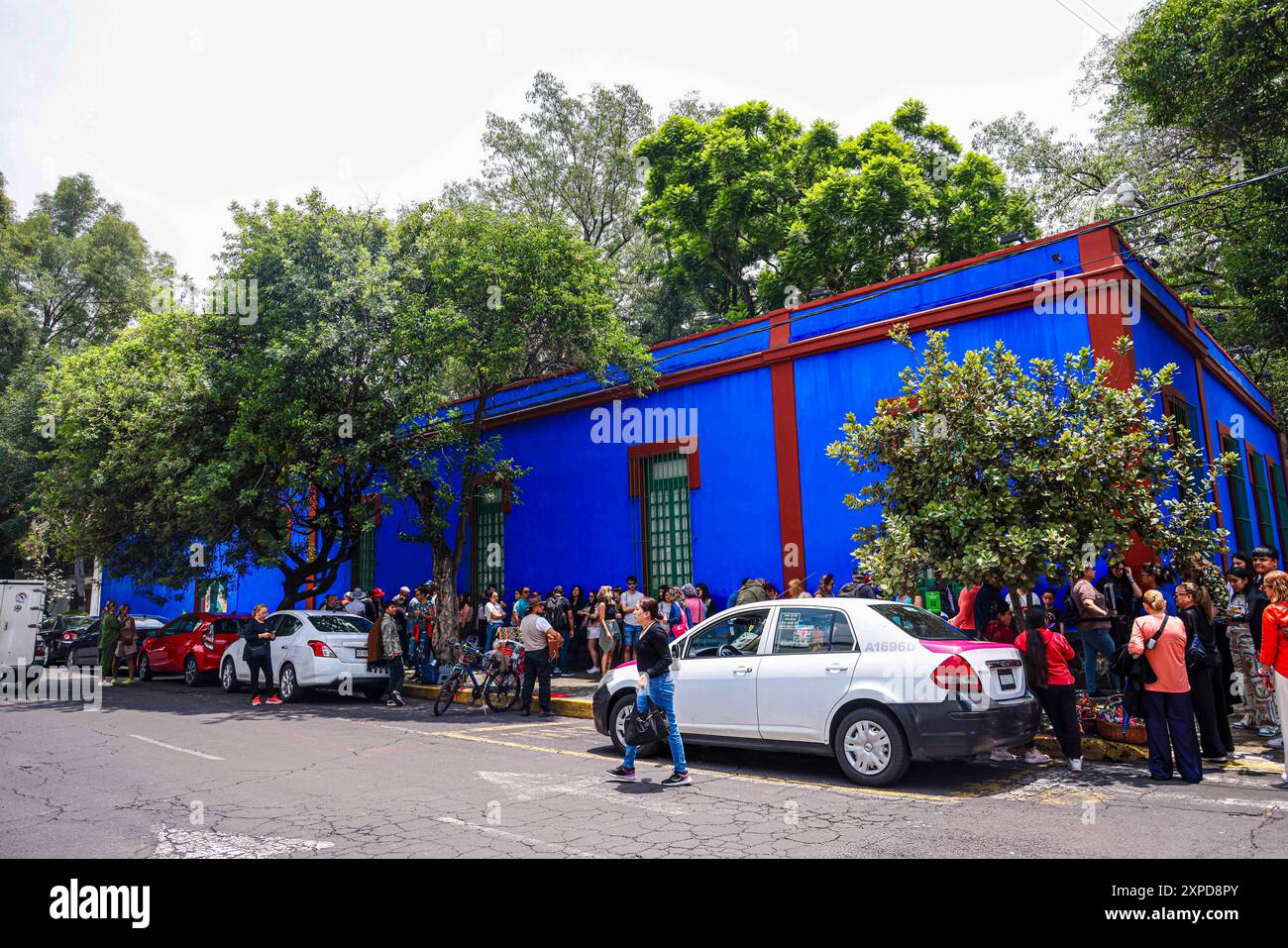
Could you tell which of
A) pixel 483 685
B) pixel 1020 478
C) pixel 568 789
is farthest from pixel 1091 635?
pixel 483 685

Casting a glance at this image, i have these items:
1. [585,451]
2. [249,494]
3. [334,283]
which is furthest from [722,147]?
[249,494]

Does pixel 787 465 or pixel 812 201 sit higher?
pixel 812 201

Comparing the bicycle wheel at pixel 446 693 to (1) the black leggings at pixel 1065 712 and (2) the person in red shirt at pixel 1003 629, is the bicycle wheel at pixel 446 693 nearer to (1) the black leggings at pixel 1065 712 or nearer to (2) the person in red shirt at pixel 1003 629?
(2) the person in red shirt at pixel 1003 629

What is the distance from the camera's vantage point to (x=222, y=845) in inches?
224

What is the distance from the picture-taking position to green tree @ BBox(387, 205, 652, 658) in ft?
51.6

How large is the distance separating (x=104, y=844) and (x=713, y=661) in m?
5.30

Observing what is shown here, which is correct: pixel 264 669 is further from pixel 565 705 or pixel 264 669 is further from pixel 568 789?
pixel 568 789

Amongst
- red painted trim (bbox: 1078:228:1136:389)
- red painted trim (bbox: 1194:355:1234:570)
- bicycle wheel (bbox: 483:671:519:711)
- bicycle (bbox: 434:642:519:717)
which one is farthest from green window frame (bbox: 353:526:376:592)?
red painted trim (bbox: 1194:355:1234:570)

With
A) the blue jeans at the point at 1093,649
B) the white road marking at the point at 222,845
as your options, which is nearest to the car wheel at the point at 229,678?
the white road marking at the point at 222,845

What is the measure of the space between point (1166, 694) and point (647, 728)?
4610 mm

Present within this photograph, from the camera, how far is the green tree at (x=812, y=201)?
86.9 ft
